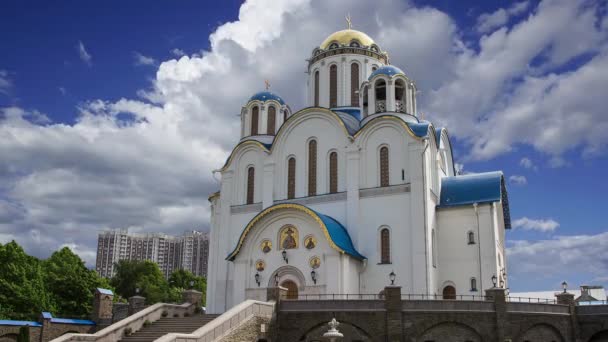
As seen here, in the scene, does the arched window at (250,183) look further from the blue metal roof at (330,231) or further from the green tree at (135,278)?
the green tree at (135,278)

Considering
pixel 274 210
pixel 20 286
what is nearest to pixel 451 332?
pixel 274 210

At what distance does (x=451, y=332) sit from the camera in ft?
69.7

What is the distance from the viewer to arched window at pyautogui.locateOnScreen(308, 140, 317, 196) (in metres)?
30.1

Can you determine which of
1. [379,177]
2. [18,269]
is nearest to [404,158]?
[379,177]

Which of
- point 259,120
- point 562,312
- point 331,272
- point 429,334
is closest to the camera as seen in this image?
point 429,334

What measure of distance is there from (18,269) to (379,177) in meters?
24.5

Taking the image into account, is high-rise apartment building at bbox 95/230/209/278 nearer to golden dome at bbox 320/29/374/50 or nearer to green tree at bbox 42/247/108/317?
green tree at bbox 42/247/108/317

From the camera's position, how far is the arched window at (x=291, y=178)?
3058 cm

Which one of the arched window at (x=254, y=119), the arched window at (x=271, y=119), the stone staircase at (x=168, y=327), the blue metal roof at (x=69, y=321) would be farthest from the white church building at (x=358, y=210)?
the blue metal roof at (x=69, y=321)

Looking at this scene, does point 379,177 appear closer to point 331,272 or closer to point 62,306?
point 331,272

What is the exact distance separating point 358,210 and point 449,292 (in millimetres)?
5559

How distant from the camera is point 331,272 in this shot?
2620 centimetres

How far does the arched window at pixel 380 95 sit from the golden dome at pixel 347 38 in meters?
5.14

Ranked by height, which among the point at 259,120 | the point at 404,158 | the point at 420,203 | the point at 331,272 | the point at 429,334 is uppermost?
the point at 259,120
